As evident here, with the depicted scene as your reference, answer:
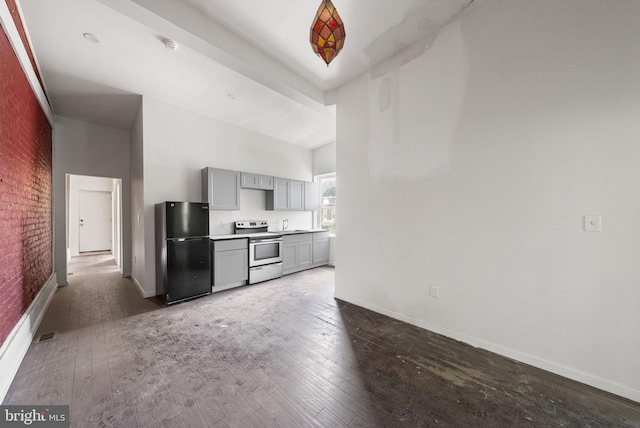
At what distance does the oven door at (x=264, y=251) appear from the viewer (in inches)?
171

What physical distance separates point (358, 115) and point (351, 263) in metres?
2.14

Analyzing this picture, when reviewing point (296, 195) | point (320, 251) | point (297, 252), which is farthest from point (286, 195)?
point (320, 251)

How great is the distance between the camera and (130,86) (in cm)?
334

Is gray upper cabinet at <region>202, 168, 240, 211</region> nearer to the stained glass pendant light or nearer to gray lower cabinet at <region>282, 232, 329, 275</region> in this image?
gray lower cabinet at <region>282, 232, 329, 275</region>

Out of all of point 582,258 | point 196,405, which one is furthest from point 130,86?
point 582,258

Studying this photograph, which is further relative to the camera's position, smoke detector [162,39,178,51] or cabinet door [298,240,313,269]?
cabinet door [298,240,313,269]

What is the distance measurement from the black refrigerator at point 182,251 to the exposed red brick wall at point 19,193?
1.27 m

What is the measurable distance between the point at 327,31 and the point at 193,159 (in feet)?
11.7

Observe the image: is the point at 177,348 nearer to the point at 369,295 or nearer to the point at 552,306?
the point at 369,295

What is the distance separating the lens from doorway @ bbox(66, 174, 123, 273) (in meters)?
7.48

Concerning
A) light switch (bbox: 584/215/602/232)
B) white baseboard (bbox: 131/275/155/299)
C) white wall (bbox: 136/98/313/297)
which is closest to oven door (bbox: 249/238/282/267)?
white wall (bbox: 136/98/313/297)

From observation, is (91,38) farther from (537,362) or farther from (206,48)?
(537,362)

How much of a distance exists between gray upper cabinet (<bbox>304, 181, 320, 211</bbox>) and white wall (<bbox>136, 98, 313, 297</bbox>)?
0.66 meters

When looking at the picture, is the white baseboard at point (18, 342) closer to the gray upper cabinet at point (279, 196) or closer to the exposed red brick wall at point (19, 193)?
the exposed red brick wall at point (19, 193)
